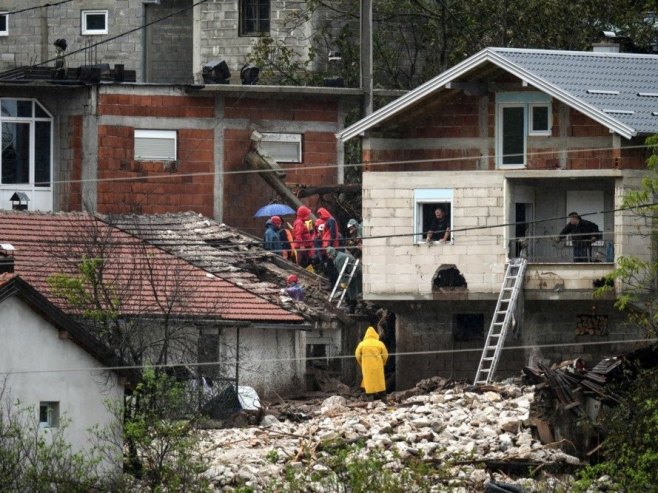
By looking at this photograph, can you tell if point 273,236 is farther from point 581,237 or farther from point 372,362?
point 581,237

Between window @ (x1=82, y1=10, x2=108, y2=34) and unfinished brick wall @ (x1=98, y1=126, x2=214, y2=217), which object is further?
window @ (x1=82, y1=10, x2=108, y2=34)

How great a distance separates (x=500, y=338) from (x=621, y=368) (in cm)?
568

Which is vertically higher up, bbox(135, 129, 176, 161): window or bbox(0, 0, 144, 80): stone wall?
bbox(0, 0, 144, 80): stone wall

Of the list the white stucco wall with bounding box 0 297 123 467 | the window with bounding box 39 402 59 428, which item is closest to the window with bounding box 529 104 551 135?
the white stucco wall with bounding box 0 297 123 467

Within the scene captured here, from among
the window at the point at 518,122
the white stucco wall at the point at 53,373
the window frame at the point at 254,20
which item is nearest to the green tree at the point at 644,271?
the window at the point at 518,122

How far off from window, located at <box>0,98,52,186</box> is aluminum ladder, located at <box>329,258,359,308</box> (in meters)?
8.44

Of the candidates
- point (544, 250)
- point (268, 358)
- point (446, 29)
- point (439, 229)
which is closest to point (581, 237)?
point (544, 250)

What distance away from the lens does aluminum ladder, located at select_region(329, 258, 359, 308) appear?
4902 cm

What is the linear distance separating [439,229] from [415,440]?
8.27m

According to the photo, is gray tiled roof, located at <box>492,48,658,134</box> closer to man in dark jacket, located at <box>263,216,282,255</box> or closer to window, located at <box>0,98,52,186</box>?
man in dark jacket, located at <box>263,216,282,255</box>

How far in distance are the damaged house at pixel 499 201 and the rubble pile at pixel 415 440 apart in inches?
154

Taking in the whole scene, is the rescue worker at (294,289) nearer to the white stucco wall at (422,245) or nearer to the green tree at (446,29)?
the white stucco wall at (422,245)

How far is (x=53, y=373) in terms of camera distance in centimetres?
3706

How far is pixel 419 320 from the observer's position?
47844mm
